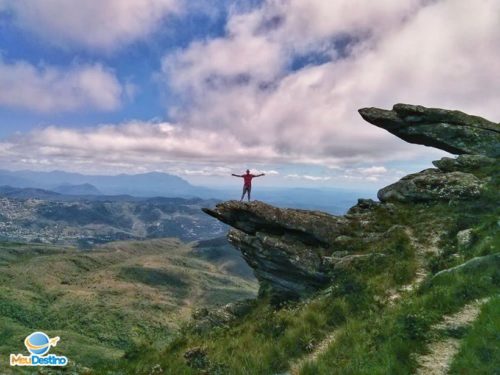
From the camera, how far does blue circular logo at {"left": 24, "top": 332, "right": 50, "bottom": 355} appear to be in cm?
1948

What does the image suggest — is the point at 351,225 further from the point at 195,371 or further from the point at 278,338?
the point at 195,371

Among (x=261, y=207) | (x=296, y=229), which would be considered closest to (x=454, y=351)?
(x=296, y=229)

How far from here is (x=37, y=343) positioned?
20.1m

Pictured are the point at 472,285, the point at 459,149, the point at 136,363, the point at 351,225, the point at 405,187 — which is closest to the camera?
the point at 472,285

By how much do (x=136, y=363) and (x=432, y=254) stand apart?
17.2 metres

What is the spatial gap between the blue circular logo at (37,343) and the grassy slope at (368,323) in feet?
14.5

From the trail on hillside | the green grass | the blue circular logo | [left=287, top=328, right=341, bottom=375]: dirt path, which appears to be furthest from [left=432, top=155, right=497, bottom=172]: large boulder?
the blue circular logo

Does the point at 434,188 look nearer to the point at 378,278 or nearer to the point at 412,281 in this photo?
the point at 412,281

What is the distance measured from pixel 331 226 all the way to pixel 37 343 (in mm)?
19460

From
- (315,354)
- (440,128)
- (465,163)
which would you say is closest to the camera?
(315,354)

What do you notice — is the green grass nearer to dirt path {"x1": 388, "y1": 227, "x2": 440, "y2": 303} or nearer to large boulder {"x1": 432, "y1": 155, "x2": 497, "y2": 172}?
dirt path {"x1": 388, "y1": 227, "x2": 440, "y2": 303}

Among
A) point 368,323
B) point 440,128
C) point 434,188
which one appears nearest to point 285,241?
point 368,323

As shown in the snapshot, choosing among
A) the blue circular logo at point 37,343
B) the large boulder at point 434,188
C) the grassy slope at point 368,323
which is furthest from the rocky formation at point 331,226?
the blue circular logo at point 37,343

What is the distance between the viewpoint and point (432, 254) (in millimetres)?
21188
